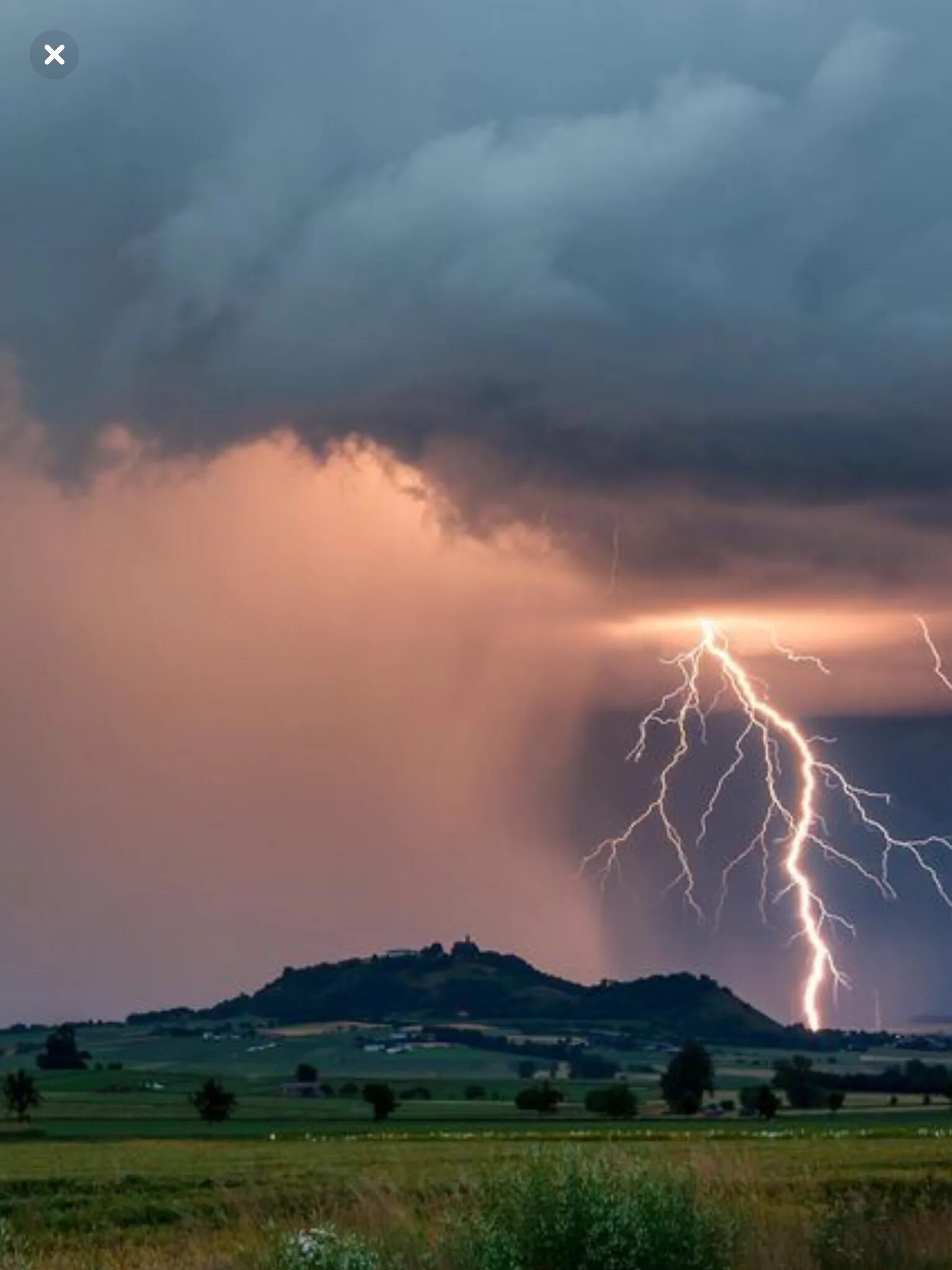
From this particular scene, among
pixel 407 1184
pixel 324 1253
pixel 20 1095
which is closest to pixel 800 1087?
pixel 20 1095

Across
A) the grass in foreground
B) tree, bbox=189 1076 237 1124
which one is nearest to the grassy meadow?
the grass in foreground

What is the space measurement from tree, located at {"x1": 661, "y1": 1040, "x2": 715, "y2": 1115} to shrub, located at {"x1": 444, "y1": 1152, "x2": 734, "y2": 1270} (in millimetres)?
123192

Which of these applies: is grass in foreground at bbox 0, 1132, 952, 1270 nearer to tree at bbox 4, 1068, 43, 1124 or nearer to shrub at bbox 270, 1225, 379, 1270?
shrub at bbox 270, 1225, 379, 1270

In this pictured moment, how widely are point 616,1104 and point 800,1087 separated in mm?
31951

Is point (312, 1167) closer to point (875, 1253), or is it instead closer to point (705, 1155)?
point (705, 1155)

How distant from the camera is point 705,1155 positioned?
3209 centimetres

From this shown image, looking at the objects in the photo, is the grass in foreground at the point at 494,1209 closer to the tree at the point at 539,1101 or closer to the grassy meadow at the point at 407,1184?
the grassy meadow at the point at 407,1184

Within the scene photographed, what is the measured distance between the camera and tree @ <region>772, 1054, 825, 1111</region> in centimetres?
15338

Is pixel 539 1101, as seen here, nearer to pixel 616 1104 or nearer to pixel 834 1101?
pixel 616 1104

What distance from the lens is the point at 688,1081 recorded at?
160 metres

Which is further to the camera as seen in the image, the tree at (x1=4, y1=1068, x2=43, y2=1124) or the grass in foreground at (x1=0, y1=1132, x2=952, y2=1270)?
the tree at (x1=4, y1=1068, x2=43, y2=1124)

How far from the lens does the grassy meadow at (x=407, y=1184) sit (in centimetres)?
2595

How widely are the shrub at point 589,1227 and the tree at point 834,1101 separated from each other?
4522 inches

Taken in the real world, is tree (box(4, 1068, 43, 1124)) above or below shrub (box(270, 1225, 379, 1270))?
above
